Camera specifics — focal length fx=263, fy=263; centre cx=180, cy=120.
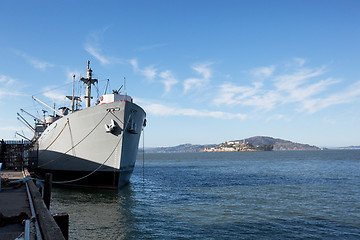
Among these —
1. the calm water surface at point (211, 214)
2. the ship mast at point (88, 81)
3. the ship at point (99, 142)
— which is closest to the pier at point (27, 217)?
the calm water surface at point (211, 214)

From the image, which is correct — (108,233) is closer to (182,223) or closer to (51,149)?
(182,223)

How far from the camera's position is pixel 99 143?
2148 centimetres

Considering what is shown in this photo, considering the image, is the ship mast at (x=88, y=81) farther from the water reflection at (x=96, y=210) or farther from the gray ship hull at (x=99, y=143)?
the water reflection at (x=96, y=210)

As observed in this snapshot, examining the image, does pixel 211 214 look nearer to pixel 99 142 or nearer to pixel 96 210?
pixel 96 210

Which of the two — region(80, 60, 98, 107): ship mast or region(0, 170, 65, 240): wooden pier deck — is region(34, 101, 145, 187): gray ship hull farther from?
region(0, 170, 65, 240): wooden pier deck

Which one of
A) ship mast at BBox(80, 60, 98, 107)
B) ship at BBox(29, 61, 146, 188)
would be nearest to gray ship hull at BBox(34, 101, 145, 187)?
ship at BBox(29, 61, 146, 188)

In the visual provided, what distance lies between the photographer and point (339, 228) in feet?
42.1

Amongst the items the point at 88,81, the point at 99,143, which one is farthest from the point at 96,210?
the point at 88,81

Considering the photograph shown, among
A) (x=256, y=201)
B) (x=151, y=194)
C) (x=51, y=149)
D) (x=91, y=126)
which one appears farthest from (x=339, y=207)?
(x=51, y=149)

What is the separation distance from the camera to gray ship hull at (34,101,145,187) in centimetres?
2112

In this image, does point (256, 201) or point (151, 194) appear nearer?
point (256, 201)

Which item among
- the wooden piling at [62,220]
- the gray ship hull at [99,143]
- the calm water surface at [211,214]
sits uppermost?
the gray ship hull at [99,143]

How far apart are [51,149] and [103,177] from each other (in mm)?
7666

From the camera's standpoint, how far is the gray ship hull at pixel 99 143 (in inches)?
832
